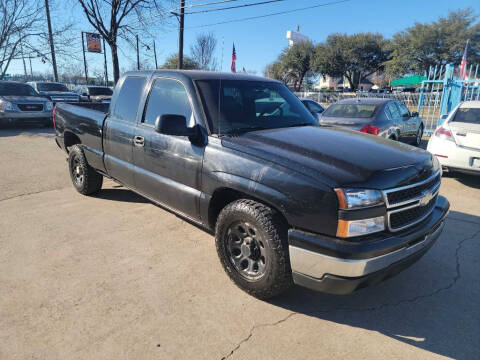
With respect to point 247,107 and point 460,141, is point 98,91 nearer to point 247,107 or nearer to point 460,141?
point 247,107

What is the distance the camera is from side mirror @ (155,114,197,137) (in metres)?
2.88

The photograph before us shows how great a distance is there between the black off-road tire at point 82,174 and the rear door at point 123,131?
2.43ft

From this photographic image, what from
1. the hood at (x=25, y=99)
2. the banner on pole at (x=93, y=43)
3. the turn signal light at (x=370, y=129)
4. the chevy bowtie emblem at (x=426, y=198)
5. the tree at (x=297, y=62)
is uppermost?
the tree at (x=297, y=62)

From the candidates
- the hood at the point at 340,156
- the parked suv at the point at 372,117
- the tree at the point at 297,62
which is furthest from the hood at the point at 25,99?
the tree at the point at 297,62

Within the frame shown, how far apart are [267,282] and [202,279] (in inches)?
29.9

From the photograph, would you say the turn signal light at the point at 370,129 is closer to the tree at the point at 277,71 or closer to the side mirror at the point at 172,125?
the side mirror at the point at 172,125

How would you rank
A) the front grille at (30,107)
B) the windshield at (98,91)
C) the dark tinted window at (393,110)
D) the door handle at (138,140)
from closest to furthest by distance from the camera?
1. the door handle at (138,140)
2. the dark tinted window at (393,110)
3. the front grille at (30,107)
4. the windshield at (98,91)

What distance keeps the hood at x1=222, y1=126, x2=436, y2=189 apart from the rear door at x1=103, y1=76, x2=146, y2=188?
160 centimetres

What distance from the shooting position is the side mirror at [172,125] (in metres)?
2.88

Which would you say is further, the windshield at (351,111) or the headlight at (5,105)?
the headlight at (5,105)

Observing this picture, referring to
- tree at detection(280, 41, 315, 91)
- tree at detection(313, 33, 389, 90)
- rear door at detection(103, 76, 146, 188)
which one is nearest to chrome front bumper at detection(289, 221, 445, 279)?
rear door at detection(103, 76, 146, 188)

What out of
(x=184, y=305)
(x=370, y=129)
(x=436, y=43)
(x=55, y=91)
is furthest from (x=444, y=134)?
(x=436, y=43)

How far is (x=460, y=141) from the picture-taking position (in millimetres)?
5812

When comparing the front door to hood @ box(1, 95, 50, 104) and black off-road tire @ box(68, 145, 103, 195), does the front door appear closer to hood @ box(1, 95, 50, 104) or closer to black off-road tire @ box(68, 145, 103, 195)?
black off-road tire @ box(68, 145, 103, 195)
